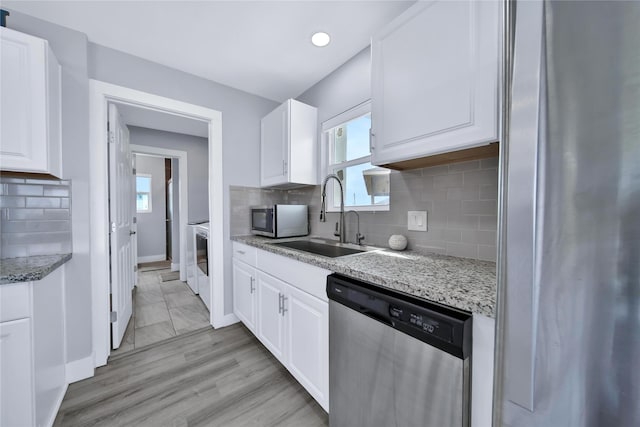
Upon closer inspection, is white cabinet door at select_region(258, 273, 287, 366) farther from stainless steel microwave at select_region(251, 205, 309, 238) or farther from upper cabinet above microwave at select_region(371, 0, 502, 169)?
upper cabinet above microwave at select_region(371, 0, 502, 169)

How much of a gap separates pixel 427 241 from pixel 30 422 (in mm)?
2132

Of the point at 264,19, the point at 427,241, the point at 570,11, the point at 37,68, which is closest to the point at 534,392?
the point at 570,11

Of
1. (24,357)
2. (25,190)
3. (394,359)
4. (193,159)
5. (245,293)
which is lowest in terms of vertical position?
(245,293)

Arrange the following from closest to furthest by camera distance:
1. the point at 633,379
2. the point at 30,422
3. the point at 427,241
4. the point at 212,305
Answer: the point at 633,379 → the point at 30,422 → the point at 427,241 → the point at 212,305

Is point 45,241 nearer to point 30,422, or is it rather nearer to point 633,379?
point 30,422

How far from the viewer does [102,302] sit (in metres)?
1.78

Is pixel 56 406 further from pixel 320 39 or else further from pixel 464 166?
pixel 320 39

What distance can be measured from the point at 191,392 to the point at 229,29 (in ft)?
8.13

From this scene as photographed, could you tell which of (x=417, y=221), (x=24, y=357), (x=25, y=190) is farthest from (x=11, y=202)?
(x=417, y=221)

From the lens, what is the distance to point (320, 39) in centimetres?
177

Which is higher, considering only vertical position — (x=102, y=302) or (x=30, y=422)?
(x=102, y=302)

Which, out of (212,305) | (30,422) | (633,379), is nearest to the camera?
(633,379)

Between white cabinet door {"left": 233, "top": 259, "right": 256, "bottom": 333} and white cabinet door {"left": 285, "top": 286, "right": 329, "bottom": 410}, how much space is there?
22.7 inches

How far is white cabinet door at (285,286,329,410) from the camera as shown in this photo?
1.25 m
